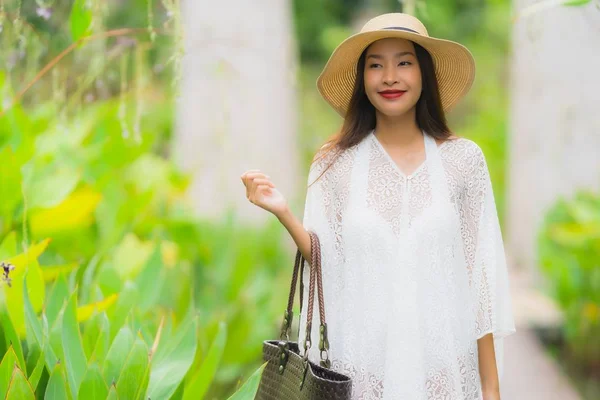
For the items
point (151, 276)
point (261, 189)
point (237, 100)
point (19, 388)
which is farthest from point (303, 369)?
point (237, 100)

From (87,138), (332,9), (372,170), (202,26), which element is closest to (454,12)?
(332,9)

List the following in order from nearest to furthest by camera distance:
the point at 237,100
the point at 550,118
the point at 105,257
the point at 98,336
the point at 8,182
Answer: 1. the point at 98,336
2. the point at 8,182
3. the point at 105,257
4. the point at 550,118
5. the point at 237,100

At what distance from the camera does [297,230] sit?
7.78 feet

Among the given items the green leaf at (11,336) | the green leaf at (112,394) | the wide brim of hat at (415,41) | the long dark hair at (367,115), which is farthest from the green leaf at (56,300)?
the wide brim of hat at (415,41)

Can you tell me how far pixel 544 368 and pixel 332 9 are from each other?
15421mm

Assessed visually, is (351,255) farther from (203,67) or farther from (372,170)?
(203,67)

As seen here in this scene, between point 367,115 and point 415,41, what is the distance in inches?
10.6

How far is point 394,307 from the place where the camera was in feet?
7.78

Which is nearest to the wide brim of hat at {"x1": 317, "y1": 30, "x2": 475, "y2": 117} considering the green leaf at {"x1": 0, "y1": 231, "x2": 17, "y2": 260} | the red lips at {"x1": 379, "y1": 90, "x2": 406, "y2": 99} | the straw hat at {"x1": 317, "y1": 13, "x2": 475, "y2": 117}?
the straw hat at {"x1": 317, "y1": 13, "x2": 475, "y2": 117}

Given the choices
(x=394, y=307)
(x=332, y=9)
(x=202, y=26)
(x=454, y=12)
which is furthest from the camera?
(x=332, y=9)

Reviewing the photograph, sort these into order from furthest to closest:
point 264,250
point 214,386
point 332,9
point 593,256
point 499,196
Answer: point 332,9
point 499,196
point 264,250
point 593,256
point 214,386

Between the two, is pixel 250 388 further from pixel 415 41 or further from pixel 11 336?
pixel 415 41

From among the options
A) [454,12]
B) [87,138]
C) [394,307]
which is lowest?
[394,307]

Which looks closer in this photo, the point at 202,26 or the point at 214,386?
the point at 214,386
